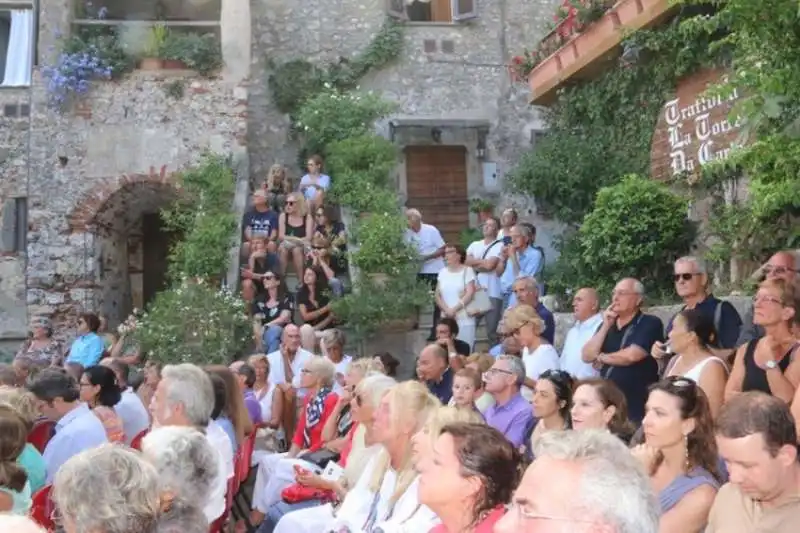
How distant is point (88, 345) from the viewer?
12047 millimetres

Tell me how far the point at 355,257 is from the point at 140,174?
15.9 feet

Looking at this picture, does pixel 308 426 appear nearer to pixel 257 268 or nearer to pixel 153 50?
pixel 257 268

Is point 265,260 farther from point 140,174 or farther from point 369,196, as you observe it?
point 140,174

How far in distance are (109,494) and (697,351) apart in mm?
3513

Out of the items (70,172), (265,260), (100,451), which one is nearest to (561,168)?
(265,260)

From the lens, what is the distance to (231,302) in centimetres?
1214

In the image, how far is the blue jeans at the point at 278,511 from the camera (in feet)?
20.7

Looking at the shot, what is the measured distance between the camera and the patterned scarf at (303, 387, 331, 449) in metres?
7.63

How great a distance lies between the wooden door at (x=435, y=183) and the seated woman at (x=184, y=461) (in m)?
14.1

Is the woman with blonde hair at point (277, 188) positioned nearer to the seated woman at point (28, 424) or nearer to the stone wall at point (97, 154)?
the stone wall at point (97, 154)

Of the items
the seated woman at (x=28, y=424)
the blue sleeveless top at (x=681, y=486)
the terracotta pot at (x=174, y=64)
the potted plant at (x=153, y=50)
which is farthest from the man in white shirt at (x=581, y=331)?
the potted plant at (x=153, y=50)

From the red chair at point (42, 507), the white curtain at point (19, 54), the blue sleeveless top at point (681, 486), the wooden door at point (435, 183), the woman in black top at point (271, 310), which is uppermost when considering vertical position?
the white curtain at point (19, 54)

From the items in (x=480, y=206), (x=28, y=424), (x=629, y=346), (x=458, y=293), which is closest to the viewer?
(x=28, y=424)

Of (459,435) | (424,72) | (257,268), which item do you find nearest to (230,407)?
(459,435)
